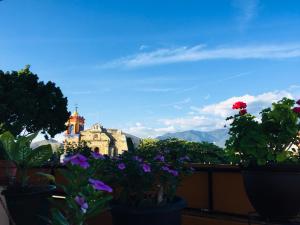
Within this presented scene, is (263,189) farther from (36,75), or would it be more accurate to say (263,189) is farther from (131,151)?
(36,75)

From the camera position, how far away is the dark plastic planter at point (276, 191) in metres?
2.61

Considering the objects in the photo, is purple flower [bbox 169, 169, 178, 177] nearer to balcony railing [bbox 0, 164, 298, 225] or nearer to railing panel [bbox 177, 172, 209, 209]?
balcony railing [bbox 0, 164, 298, 225]

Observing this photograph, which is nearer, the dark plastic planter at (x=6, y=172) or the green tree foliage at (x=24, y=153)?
the green tree foliage at (x=24, y=153)

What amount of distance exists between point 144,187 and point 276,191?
0.90 m

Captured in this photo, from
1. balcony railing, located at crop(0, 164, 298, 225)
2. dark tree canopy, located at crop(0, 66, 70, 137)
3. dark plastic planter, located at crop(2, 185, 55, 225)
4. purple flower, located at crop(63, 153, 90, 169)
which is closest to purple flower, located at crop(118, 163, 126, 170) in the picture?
purple flower, located at crop(63, 153, 90, 169)

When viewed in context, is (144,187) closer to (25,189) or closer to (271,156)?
(271,156)

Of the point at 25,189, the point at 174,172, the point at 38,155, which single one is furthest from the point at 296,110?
the point at 25,189

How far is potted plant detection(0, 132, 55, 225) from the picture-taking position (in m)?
3.28

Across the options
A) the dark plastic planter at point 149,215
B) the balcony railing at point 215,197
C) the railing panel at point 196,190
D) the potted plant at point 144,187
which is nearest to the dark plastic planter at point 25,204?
the balcony railing at point 215,197

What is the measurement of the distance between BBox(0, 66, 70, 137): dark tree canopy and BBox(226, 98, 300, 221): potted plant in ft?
77.2

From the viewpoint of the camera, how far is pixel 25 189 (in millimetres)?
3381

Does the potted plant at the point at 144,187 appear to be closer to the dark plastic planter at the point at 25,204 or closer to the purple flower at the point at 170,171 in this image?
the purple flower at the point at 170,171

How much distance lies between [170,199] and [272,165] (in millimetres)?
783

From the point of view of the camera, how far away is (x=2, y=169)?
3637mm
